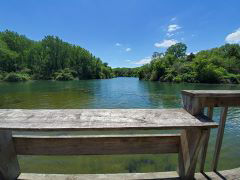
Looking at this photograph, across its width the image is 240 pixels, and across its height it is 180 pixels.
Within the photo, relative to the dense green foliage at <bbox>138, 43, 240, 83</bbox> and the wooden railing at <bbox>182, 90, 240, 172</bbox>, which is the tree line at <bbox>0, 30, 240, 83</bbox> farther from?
the wooden railing at <bbox>182, 90, 240, 172</bbox>

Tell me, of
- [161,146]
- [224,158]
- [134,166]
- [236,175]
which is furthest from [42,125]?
[224,158]

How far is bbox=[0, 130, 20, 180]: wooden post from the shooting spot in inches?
65.1

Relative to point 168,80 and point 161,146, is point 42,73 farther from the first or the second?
point 161,146

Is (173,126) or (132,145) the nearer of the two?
(173,126)

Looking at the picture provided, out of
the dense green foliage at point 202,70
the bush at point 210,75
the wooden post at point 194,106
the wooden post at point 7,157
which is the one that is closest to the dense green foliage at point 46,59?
the dense green foliage at point 202,70

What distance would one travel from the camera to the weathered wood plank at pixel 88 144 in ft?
5.98

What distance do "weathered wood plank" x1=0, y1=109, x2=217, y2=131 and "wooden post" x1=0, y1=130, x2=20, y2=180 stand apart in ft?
1.09

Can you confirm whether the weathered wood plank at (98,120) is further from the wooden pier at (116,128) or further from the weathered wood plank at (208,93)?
the weathered wood plank at (208,93)

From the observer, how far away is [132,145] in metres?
1.85

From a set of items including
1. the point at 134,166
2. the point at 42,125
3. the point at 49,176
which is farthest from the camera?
the point at 134,166

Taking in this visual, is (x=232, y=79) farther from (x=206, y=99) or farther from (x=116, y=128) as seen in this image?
(x=116, y=128)

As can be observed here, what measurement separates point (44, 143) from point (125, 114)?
104 cm

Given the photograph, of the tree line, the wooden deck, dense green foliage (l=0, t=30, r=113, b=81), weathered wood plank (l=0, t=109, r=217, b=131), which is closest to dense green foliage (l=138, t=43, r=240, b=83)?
the tree line

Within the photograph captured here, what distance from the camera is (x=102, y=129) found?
1.28 meters
